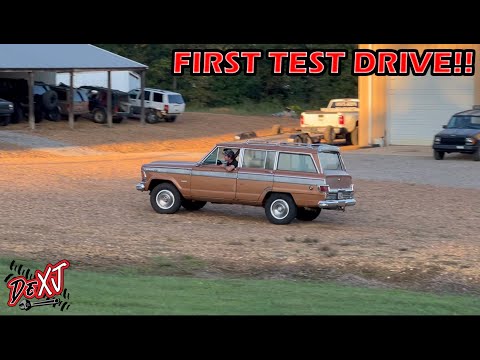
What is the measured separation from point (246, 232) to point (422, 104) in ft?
72.7

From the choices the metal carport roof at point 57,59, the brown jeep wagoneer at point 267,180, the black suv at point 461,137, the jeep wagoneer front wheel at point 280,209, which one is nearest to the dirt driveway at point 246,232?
the jeep wagoneer front wheel at point 280,209

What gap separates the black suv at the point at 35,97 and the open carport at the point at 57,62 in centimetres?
66

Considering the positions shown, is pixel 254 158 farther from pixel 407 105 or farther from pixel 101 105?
pixel 101 105

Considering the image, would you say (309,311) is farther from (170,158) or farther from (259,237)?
(170,158)

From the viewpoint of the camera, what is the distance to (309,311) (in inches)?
429

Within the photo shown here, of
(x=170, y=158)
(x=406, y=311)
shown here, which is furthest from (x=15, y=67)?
(x=406, y=311)

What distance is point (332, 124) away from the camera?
127 feet

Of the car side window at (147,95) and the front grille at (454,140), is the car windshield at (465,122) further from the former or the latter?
the car side window at (147,95)

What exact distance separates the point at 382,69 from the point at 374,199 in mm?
13722

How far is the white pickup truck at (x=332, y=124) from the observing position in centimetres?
3819

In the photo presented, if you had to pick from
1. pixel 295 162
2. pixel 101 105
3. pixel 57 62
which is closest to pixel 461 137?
pixel 295 162

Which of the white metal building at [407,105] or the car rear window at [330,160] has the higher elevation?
the white metal building at [407,105]

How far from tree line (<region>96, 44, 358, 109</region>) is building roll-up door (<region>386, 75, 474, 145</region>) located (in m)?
24.4

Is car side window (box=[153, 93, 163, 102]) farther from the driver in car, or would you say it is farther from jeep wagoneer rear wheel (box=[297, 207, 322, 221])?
the driver in car
